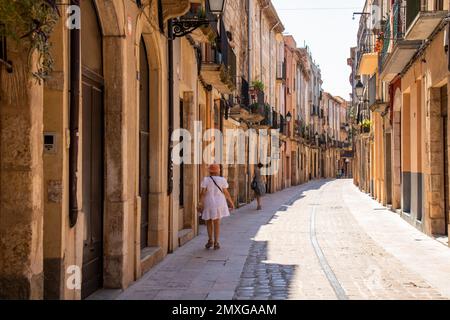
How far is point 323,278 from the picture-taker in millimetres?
8875

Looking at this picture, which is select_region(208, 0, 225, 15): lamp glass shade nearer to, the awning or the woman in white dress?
the woman in white dress

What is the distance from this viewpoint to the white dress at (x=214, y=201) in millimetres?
11711

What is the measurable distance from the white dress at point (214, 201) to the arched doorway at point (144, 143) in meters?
1.42

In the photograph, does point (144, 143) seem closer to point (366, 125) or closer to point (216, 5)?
point (216, 5)

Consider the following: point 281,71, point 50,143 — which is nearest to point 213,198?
point 50,143

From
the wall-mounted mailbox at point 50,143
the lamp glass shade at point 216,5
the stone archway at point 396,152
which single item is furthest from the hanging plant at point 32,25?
the stone archway at point 396,152

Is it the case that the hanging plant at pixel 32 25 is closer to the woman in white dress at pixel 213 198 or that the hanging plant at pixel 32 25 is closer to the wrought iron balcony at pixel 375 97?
the woman in white dress at pixel 213 198

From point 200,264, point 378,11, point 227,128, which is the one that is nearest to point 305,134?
point 378,11

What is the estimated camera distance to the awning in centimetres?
2583

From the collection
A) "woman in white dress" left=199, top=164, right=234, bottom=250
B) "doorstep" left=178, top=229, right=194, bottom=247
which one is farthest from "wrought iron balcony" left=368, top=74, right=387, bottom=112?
"woman in white dress" left=199, top=164, right=234, bottom=250

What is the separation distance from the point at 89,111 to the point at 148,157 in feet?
10.0

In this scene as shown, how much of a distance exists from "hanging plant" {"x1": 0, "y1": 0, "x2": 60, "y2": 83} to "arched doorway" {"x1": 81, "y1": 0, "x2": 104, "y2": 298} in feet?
6.97

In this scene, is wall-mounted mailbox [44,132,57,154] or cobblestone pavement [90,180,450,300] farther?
cobblestone pavement [90,180,450,300]
